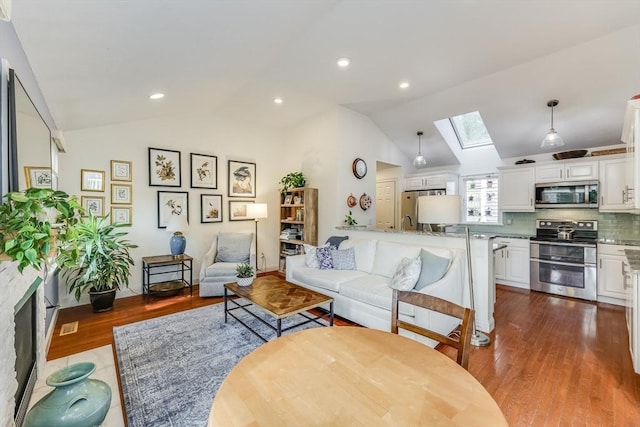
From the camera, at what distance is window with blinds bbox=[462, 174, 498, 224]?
5.56 m

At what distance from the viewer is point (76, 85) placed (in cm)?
249

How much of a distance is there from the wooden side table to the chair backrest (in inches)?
140

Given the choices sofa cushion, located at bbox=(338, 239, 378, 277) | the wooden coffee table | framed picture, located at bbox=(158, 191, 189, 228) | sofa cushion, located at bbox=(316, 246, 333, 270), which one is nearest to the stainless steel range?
sofa cushion, located at bbox=(338, 239, 378, 277)

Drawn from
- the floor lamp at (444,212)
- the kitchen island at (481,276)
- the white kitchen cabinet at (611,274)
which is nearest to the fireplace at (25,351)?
the floor lamp at (444,212)

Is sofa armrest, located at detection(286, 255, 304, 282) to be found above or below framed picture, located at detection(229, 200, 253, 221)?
below

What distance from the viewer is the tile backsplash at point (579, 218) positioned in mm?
4145

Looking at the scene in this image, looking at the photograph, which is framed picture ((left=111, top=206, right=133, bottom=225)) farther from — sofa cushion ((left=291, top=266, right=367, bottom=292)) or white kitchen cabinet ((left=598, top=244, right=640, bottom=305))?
white kitchen cabinet ((left=598, top=244, right=640, bottom=305))

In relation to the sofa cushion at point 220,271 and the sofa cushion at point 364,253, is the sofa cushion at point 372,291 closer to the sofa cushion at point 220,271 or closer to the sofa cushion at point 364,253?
the sofa cushion at point 364,253

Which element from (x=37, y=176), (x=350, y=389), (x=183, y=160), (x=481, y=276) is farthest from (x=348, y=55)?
(x=350, y=389)

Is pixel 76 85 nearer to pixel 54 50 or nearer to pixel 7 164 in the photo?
pixel 54 50

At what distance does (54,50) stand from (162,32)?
702mm

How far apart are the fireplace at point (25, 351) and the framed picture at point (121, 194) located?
2.41 meters

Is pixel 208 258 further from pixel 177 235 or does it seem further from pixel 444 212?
pixel 444 212

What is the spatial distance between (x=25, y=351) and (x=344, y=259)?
306cm
